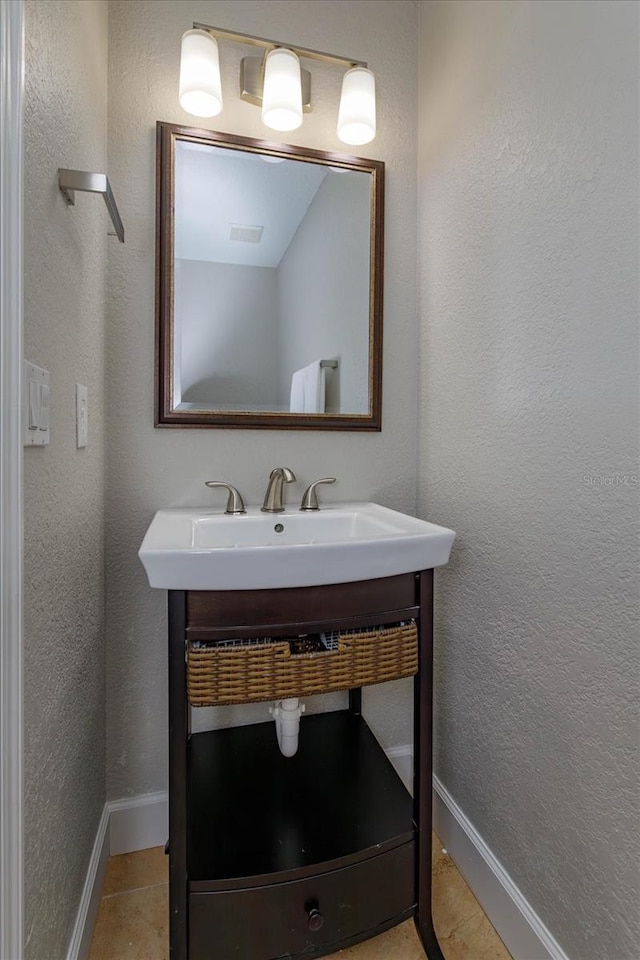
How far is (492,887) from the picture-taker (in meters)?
1.11

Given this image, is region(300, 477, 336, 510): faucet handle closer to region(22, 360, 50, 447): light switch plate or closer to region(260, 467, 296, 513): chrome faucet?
region(260, 467, 296, 513): chrome faucet

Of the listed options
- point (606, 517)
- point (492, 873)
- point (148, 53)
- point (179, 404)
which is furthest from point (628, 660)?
point (148, 53)

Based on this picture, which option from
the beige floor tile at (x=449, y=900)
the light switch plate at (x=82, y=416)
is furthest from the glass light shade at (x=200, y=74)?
the beige floor tile at (x=449, y=900)

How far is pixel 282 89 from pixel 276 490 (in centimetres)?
103

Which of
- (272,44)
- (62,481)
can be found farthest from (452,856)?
(272,44)

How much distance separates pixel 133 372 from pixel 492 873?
4.90 feet

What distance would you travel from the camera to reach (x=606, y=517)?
83cm

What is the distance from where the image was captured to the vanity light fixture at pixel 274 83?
119 cm

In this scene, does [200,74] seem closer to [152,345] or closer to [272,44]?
[272,44]

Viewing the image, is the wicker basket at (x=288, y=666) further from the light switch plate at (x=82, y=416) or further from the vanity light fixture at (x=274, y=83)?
the vanity light fixture at (x=274, y=83)

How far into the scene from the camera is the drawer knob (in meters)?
0.95

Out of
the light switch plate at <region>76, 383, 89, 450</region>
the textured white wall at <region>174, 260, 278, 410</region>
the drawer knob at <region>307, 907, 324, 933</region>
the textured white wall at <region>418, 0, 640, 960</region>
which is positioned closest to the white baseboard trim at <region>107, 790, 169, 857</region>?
the drawer knob at <region>307, 907, 324, 933</region>

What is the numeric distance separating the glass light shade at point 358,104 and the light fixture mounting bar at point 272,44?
0.27 ft

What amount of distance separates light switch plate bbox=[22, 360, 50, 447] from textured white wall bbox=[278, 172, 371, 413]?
0.72m
